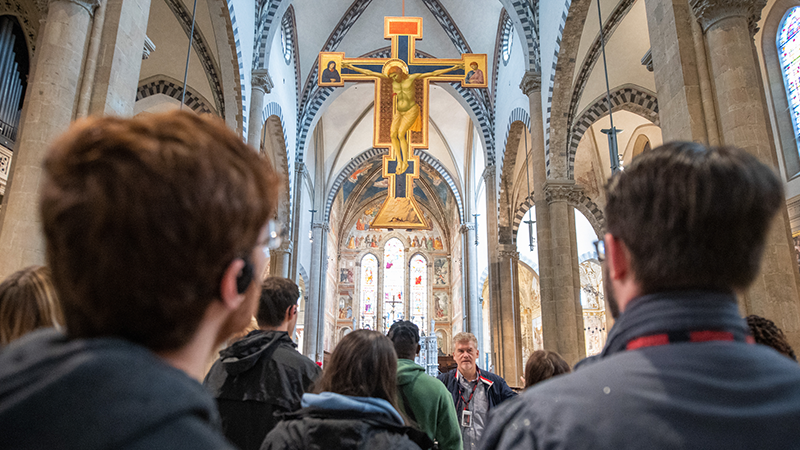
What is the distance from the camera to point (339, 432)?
1.55m

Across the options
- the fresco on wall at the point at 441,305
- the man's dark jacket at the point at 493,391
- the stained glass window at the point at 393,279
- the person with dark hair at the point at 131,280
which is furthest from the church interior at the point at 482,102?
the stained glass window at the point at 393,279

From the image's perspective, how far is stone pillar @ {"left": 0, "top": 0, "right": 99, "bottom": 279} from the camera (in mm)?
3990

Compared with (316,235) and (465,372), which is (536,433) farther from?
(316,235)

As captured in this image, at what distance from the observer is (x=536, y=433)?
768 mm

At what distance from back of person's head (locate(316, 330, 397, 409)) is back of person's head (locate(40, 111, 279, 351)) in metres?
1.10

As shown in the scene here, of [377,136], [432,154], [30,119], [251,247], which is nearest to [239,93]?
[377,136]

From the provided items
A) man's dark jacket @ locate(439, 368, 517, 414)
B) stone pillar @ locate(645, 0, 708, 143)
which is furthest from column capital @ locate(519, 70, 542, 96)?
man's dark jacket @ locate(439, 368, 517, 414)

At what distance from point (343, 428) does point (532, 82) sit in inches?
394

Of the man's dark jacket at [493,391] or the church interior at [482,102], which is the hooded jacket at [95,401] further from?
the man's dark jacket at [493,391]

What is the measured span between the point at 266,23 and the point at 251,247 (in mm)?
11336

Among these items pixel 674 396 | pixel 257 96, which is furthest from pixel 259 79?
pixel 674 396

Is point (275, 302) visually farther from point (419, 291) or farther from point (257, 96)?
point (419, 291)

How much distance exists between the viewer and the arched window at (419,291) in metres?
29.0

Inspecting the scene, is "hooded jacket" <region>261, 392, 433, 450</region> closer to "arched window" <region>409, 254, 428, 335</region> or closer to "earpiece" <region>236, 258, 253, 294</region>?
"earpiece" <region>236, 258, 253, 294</region>
